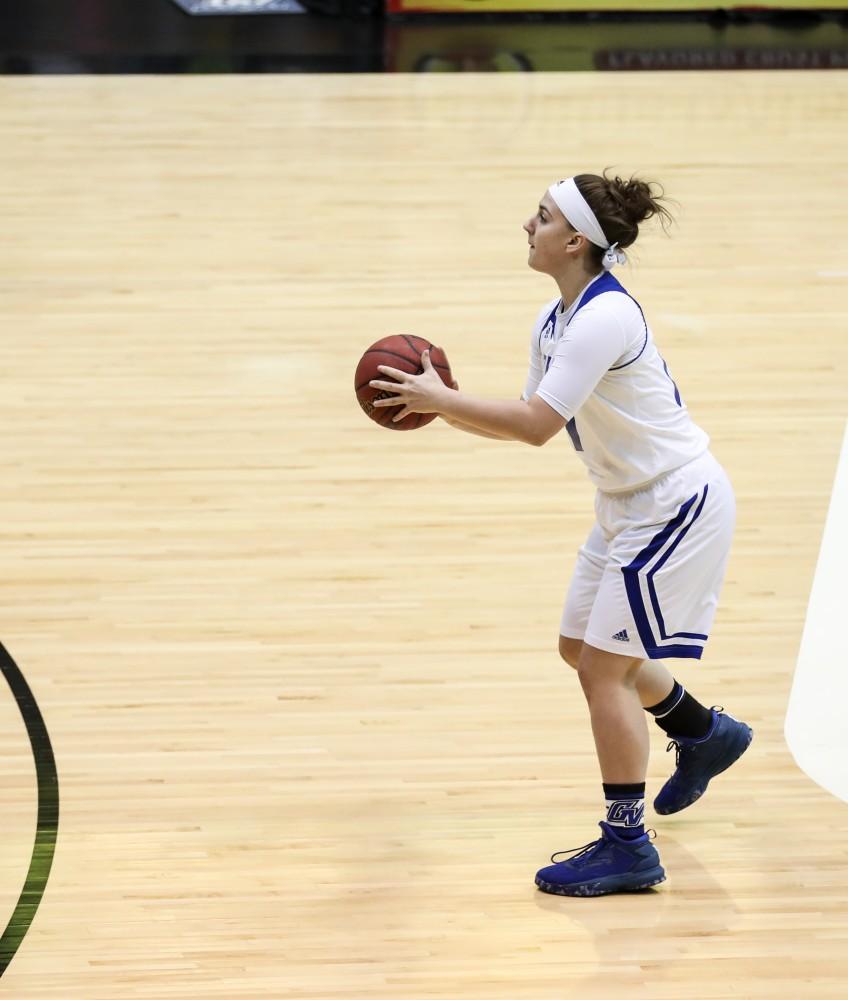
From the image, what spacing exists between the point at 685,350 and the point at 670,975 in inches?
141

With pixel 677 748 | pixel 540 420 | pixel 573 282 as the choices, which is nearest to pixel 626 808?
pixel 677 748

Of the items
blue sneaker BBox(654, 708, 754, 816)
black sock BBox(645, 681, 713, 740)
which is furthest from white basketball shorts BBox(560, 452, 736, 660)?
blue sneaker BBox(654, 708, 754, 816)

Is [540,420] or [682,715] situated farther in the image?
[682,715]

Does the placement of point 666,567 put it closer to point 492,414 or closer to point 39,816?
point 492,414

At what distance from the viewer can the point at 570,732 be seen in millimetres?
4199

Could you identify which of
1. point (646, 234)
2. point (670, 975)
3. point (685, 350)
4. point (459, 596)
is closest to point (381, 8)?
point (646, 234)

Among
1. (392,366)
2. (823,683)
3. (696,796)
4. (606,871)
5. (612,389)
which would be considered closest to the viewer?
(612,389)

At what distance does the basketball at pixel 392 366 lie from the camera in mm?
3420

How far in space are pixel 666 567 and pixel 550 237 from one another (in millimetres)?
780

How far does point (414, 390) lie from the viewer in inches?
128

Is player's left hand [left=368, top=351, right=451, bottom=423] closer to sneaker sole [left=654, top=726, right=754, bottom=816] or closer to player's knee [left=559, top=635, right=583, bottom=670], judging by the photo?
player's knee [left=559, top=635, right=583, bottom=670]

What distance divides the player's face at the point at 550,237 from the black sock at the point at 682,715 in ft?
3.65

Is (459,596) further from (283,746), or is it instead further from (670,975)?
(670,975)

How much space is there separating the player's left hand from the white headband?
46 centimetres
